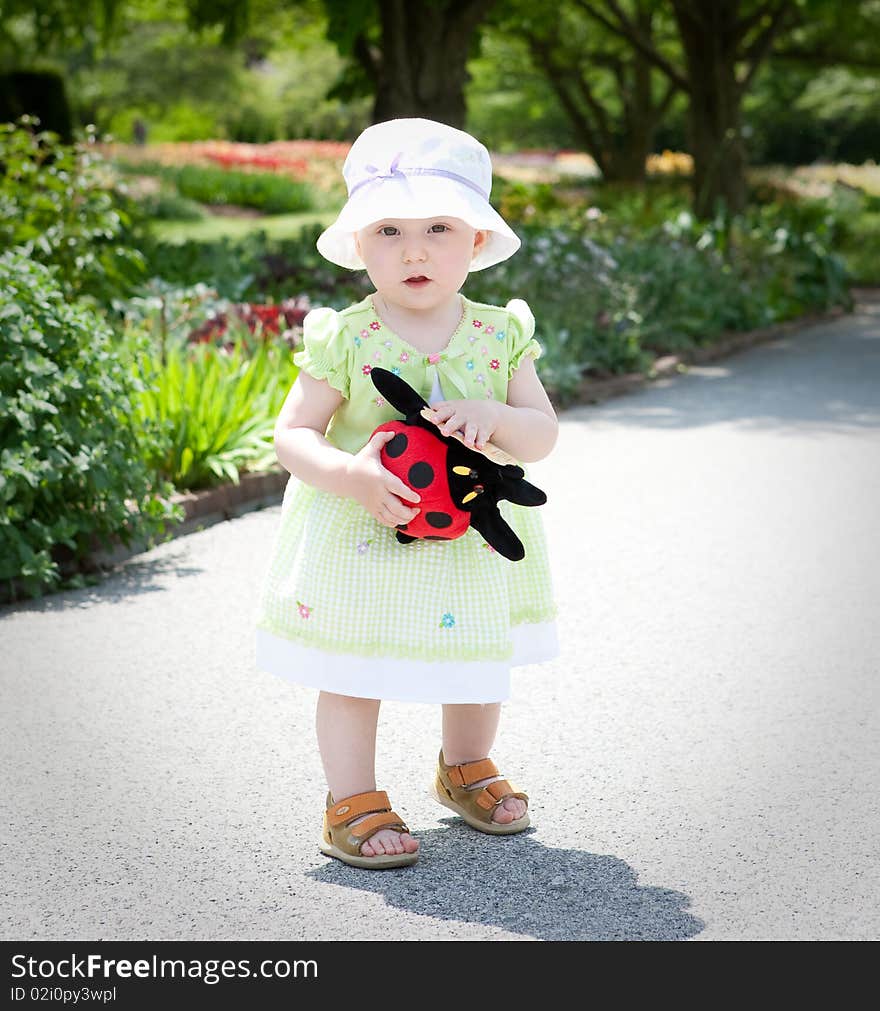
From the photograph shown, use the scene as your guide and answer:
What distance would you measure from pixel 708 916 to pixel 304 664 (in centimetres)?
94

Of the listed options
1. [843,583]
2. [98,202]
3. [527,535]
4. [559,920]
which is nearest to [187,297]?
[98,202]

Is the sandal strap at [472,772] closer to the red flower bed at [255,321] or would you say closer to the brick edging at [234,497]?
the brick edging at [234,497]

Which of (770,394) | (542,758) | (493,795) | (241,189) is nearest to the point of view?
(493,795)

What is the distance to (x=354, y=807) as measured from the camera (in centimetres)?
331

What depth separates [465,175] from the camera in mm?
3203

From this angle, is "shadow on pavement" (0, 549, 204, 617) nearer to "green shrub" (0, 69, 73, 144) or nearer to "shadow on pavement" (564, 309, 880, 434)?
"shadow on pavement" (564, 309, 880, 434)

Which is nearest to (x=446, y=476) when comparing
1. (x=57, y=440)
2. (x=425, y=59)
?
(x=57, y=440)

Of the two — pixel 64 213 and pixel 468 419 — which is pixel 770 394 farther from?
pixel 468 419

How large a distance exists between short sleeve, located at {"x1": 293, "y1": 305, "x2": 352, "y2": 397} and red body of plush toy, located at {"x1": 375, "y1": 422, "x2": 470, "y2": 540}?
19 centimetres

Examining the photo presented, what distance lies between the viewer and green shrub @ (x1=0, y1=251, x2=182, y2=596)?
5.32 meters

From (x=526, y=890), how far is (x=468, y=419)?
37.1 inches

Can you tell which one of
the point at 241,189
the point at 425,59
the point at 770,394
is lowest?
the point at 770,394

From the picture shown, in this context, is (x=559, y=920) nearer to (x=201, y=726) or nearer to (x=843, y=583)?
(x=201, y=726)

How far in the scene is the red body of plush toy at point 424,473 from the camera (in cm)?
309
